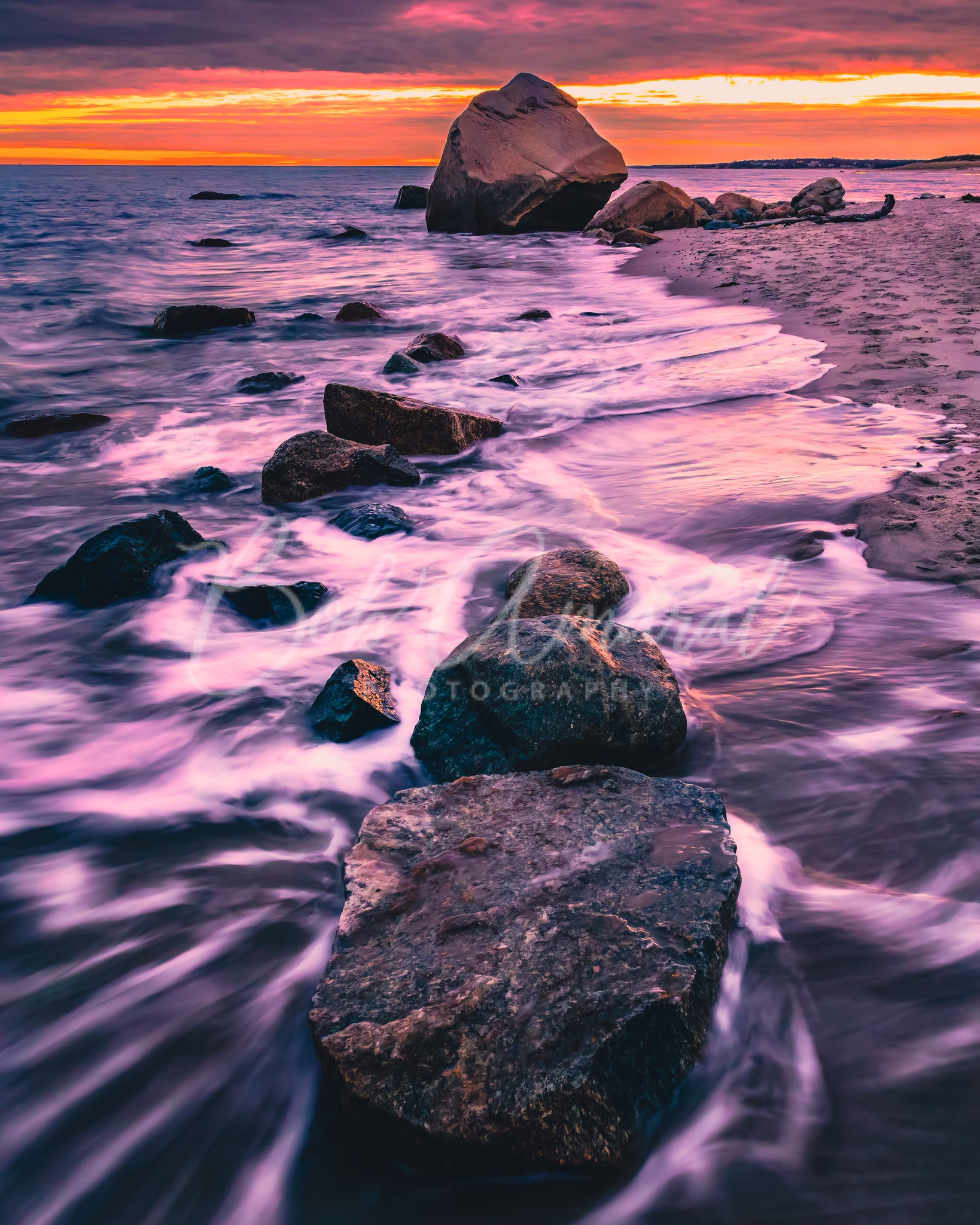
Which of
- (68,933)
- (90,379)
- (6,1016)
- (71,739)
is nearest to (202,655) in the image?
(71,739)

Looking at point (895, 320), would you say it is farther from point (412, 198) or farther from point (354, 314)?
point (412, 198)

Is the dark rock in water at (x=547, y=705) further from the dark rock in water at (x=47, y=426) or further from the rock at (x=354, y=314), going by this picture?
the rock at (x=354, y=314)

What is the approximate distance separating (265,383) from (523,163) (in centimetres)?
1616

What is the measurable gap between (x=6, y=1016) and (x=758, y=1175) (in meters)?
1.82

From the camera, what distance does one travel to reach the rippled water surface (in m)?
1.59

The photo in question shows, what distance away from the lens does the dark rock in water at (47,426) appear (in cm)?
727

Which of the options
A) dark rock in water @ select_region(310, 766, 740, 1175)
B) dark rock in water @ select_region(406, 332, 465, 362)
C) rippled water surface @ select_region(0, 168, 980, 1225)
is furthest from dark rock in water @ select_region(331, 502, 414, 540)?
dark rock in water @ select_region(406, 332, 465, 362)

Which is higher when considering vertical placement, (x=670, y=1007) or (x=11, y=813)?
(x=670, y=1007)

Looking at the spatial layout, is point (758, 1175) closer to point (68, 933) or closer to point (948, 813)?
point (948, 813)

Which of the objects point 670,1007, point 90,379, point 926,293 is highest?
point 926,293

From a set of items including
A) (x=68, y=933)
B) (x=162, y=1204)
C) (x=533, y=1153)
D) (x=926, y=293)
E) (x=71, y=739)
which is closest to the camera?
(x=533, y=1153)

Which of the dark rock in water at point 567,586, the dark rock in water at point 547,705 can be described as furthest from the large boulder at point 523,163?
the dark rock in water at point 547,705

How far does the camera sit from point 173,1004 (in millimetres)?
2057

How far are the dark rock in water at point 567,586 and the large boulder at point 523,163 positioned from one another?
67.4ft
